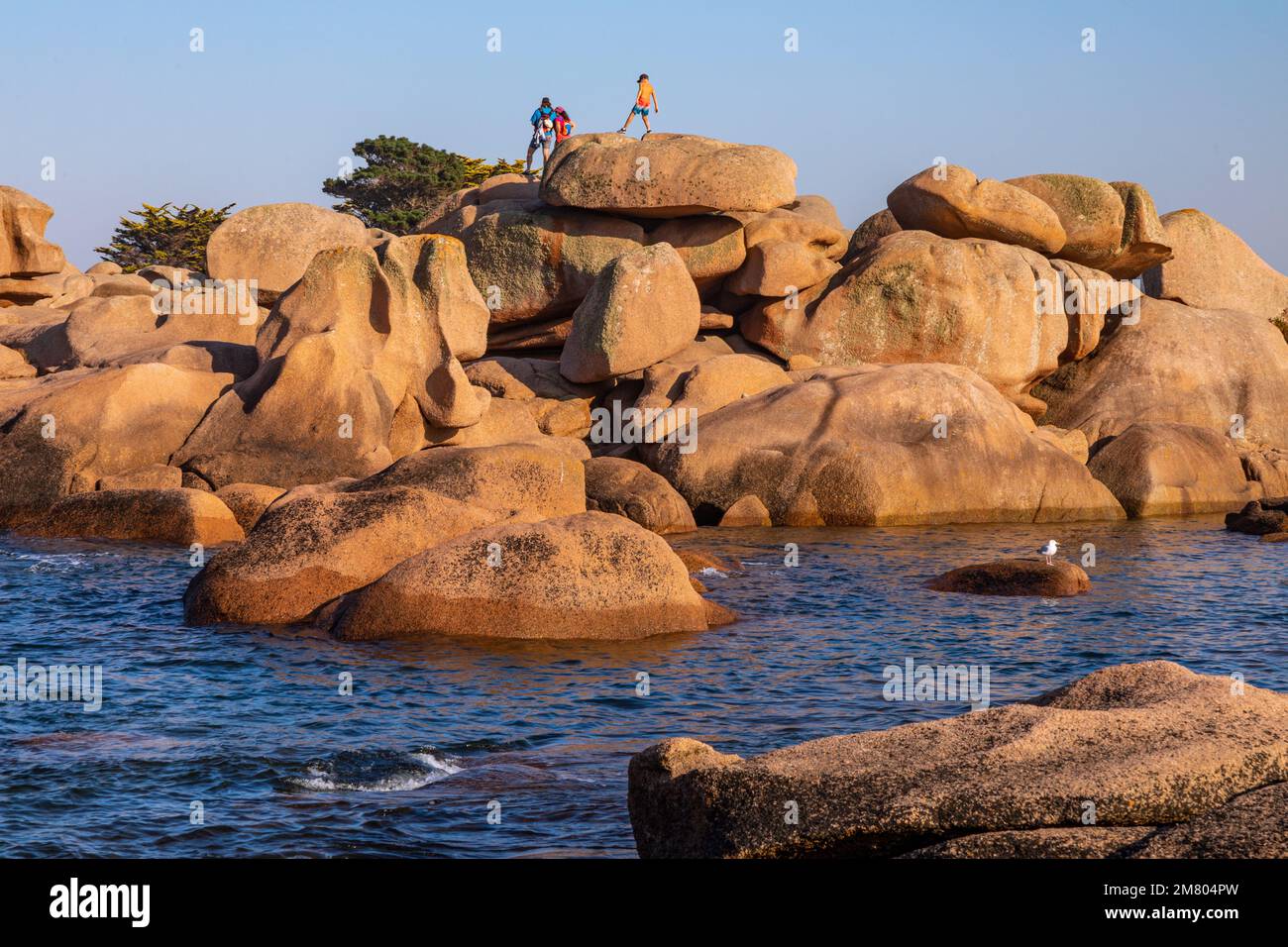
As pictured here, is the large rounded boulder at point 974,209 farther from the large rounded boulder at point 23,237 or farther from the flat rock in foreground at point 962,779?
the flat rock in foreground at point 962,779

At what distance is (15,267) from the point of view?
41.2 meters

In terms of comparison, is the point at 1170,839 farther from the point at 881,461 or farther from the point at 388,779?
the point at 881,461

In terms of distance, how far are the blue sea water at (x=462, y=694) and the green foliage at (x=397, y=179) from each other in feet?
135

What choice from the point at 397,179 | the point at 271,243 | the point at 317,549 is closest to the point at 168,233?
the point at 397,179

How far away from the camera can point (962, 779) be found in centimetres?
701

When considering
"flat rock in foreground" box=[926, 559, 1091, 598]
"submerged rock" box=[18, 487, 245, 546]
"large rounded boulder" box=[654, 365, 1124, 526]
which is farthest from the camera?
"large rounded boulder" box=[654, 365, 1124, 526]

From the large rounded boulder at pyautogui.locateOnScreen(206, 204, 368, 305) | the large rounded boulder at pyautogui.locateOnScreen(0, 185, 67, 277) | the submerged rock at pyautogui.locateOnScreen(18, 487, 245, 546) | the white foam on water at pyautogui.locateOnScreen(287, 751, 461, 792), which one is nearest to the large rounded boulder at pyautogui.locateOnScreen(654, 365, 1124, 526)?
the submerged rock at pyautogui.locateOnScreen(18, 487, 245, 546)

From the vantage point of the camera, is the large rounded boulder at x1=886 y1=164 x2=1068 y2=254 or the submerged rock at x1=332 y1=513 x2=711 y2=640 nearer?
the submerged rock at x1=332 y1=513 x2=711 y2=640

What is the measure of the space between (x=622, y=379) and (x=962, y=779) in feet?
88.7

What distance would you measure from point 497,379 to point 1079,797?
90.0ft

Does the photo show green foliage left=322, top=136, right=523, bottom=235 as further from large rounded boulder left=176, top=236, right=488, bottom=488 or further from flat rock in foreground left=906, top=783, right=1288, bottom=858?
flat rock in foreground left=906, top=783, right=1288, bottom=858

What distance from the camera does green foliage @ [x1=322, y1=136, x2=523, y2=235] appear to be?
61125mm

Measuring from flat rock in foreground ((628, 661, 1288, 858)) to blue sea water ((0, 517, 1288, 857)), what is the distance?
1562 millimetres
